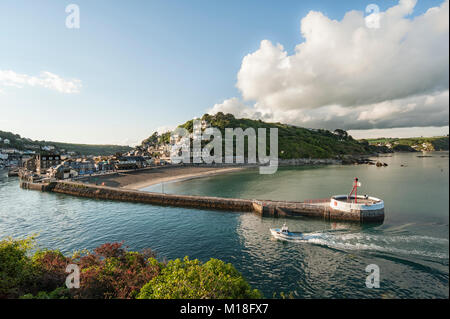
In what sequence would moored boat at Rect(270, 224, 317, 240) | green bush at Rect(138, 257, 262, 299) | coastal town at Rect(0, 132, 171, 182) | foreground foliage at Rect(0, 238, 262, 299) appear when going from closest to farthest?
green bush at Rect(138, 257, 262, 299) → foreground foliage at Rect(0, 238, 262, 299) → moored boat at Rect(270, 224, 317, 240) → coastal town at Rect(0, 132, 171, 182)

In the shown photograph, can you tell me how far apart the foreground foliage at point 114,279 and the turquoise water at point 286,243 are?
358 inches

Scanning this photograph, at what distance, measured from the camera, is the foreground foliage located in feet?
30.2

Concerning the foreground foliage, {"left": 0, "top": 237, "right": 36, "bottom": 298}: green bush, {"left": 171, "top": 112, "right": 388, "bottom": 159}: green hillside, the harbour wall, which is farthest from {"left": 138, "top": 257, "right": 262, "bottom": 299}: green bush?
{"left": 171, "top": 112, "right": 388, "bottom": 159}: green hillside

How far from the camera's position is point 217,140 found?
476 ft

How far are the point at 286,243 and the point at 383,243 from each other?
40.2 feet

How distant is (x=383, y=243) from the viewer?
24.5 metres

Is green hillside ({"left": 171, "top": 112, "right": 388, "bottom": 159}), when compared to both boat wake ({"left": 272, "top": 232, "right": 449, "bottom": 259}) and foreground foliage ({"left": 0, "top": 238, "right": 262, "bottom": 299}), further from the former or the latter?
foreground foliage ({"left": 0, "top": 238, "right": 262, "bottom": 299})

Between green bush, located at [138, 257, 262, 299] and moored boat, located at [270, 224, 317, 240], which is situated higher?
green bush, located at [138, 257, 262, 299]

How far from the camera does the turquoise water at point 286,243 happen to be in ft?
57.6

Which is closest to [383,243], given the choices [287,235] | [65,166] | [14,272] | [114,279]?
[287,235]

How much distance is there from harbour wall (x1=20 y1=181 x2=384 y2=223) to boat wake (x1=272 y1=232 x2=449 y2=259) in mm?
5726

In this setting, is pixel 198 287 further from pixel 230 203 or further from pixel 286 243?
pixel 230 203
